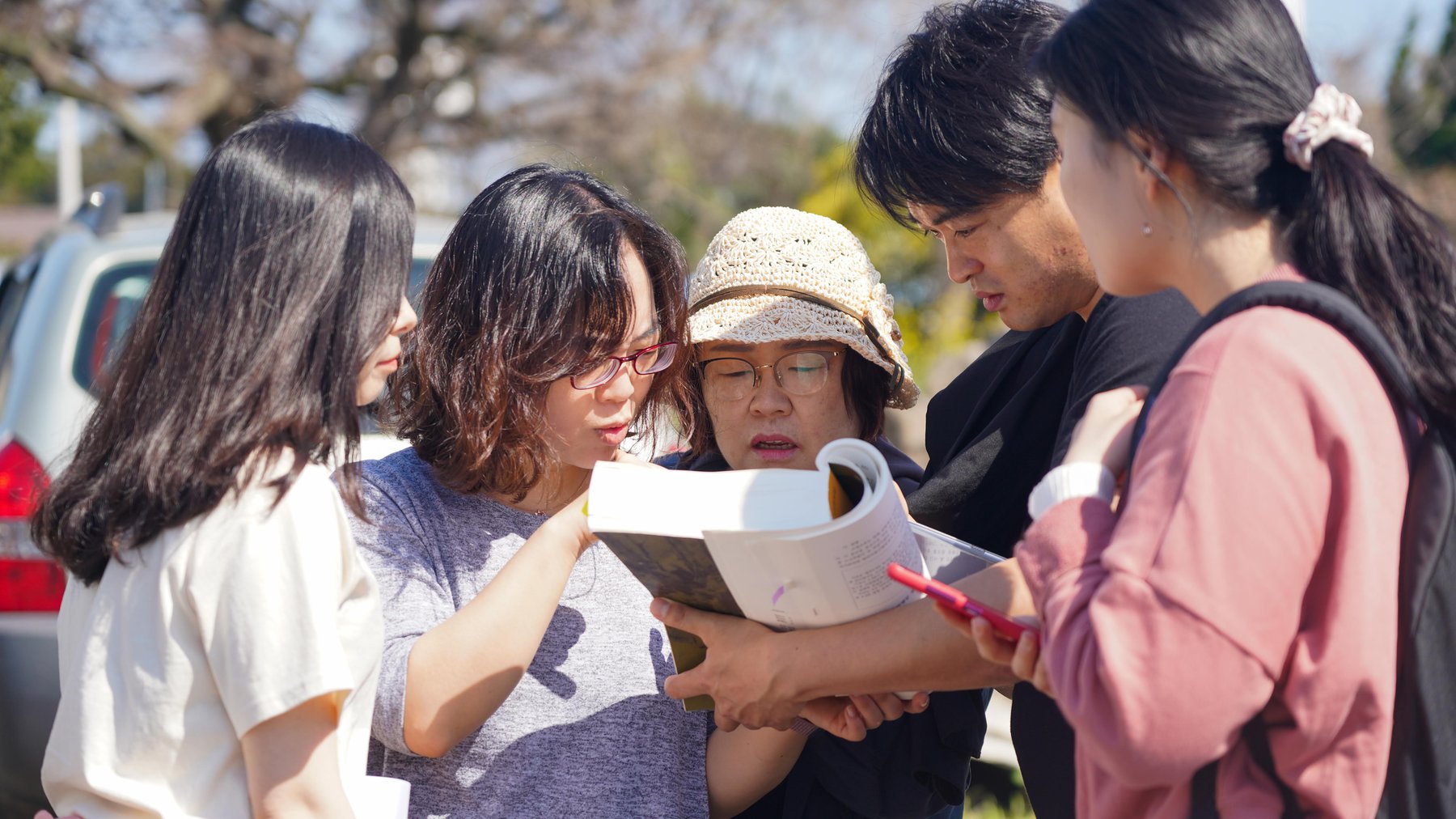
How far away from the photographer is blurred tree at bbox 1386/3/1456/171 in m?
16.6

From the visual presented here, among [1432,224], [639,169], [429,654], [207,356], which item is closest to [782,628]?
[429,654]

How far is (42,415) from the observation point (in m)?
3.19

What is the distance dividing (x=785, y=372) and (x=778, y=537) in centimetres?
88

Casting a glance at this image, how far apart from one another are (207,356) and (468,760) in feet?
2.26

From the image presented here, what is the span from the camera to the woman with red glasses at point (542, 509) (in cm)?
175

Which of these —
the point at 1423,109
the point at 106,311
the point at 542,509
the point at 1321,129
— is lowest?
the point at 1423,109

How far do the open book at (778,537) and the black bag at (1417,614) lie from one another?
0.46 meters

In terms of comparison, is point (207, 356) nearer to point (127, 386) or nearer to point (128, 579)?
point (127, 386)

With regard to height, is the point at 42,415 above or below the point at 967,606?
below

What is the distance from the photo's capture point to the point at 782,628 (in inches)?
65.2

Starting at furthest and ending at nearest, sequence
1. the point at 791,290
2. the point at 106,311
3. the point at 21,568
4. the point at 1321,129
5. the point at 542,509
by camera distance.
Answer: the point at 106,311 → the point at 21,568 → the point at 791,290 → the point at 542,509 → the point at 1321,129

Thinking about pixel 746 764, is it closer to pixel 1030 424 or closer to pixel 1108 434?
pixel 1030 424

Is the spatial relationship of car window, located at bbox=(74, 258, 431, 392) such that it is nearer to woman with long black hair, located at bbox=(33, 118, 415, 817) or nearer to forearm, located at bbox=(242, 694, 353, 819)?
woman with long black hair, located at bbox=(33, 118, 415, 817)

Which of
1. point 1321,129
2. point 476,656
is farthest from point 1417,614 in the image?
point 476,656
